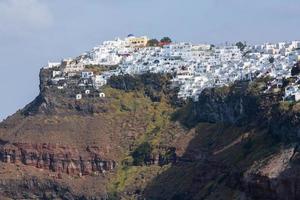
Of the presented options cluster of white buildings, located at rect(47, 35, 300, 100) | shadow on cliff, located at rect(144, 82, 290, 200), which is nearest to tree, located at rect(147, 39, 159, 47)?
cluster of white buildings, located at rect(47, 35, 300, 100)

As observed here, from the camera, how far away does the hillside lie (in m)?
120

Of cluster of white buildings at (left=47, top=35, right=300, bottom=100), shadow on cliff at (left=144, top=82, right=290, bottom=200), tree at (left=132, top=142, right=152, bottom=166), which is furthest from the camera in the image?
cluster of white buildings at (left=47, top=35, right=300, bottom=100)

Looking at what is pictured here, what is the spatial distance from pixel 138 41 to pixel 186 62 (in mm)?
22728

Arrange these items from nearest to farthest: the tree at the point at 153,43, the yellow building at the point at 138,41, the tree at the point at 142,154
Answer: the tree at the point at 142,154, the tree at the point at 153,43, the yellow building at the point at 138,41

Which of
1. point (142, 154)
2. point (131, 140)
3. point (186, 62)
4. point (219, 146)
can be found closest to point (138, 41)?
Answer: point (186, 62)

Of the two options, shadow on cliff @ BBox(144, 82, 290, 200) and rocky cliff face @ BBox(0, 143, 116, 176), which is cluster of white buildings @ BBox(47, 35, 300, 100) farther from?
rocky cliff face @ BBox(0, 143, 116, 176)

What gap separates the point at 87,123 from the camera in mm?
148125

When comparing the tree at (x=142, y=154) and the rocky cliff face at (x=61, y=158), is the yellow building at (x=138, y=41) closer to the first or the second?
the rocky cliff face at (x=61, y=158)

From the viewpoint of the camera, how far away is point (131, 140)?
147m

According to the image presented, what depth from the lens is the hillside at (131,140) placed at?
119625 mm

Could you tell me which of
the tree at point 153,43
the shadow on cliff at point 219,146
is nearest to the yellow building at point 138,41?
the tree at point 153,43

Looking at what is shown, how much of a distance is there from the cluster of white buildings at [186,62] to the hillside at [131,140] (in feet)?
7.23

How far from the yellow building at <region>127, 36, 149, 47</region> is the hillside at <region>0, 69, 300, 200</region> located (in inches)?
853

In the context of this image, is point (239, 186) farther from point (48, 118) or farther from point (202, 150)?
point (48, 118)
